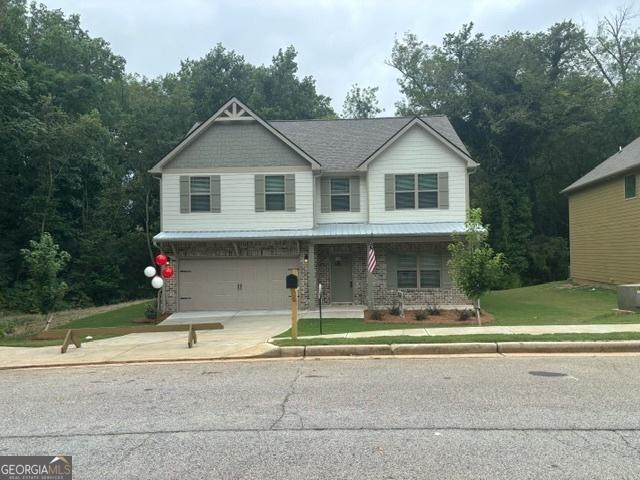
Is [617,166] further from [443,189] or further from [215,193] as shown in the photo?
[215,193]

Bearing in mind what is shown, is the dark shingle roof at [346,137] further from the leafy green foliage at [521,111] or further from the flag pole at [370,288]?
the leafy green foliage at [521,111]

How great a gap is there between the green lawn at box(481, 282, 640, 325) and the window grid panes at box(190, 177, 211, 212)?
11658 millimetres

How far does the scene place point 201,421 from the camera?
6457 millimetres

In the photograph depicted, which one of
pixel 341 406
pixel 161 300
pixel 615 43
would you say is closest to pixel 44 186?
pixel 161 300

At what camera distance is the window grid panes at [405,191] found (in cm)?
2175

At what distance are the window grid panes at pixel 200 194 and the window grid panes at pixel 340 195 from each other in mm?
4977

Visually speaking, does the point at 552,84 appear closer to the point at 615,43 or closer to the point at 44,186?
the point at 615,43

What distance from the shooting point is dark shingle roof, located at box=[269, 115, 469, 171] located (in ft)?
75.0

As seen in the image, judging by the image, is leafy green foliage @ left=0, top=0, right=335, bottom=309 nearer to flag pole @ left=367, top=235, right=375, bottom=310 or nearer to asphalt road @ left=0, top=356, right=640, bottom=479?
flag pole @ left=367, top=235, right=375, bottom=310

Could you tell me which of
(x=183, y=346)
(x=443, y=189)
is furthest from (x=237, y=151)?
(x=183, y=346)

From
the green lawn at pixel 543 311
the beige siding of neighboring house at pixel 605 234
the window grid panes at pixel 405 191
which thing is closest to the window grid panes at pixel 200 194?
the green lawn at pixel 543 311

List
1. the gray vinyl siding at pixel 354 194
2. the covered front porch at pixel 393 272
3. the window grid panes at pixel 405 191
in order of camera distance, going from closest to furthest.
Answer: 1. the covered front porch at pixel 393 272
2. the window grid panes at pixel 405 191
3. the gray vinyl siding at pixel 354 194

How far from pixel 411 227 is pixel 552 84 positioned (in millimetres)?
25078

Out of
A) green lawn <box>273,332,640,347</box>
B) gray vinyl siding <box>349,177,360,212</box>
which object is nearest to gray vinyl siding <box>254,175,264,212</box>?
gray vinyl siding <box>349,177,360,212</box>
